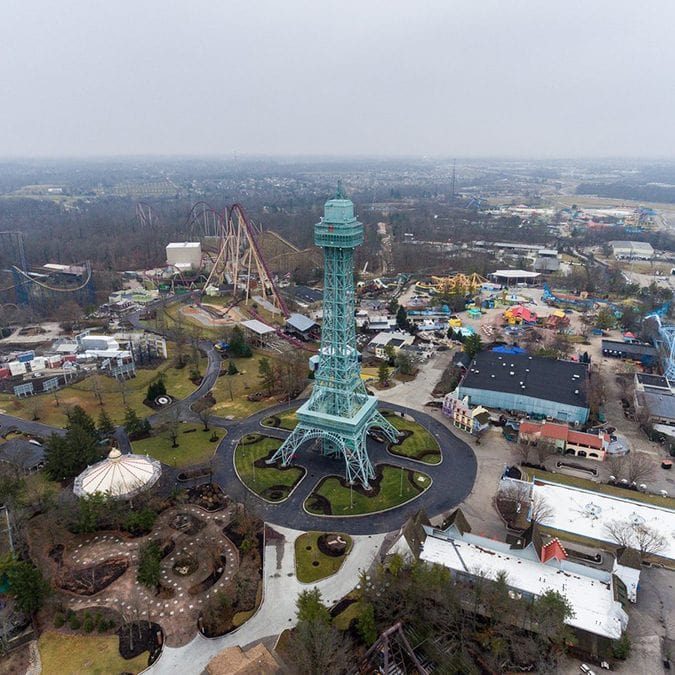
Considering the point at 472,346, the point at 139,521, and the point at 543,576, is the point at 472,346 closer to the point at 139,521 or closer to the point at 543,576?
the point at 543,576

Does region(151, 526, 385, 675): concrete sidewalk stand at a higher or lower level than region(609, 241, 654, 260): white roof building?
lower

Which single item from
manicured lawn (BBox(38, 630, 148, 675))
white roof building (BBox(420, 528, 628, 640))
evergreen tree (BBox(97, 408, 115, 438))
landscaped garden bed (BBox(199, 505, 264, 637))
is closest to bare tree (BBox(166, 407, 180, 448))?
evergreen tree (BBox(97, 408, 115, 438))

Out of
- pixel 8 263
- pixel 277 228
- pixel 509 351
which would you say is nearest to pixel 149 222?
pixel 277 228

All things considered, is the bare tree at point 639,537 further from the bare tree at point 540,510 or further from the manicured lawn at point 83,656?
the manicured lawn at point 83,656

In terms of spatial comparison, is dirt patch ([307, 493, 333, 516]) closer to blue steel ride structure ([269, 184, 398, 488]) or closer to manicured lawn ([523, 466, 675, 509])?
blue steel ride structure ([269, 184, 398, 488])

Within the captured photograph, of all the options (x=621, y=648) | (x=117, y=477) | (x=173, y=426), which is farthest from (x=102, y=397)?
(x=621, y=648)

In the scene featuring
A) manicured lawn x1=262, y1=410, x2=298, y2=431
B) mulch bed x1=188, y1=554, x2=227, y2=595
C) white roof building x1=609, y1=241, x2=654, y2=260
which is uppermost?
white roof building x1=609, y1=241, x2=654, y2=260

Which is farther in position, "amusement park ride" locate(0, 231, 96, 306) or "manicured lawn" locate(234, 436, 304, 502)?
"amusement park ride" locate(0, 231, 96, 306)

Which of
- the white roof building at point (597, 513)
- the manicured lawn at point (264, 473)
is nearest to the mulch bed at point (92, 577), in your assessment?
the manicured lawn at point (264, 473)
